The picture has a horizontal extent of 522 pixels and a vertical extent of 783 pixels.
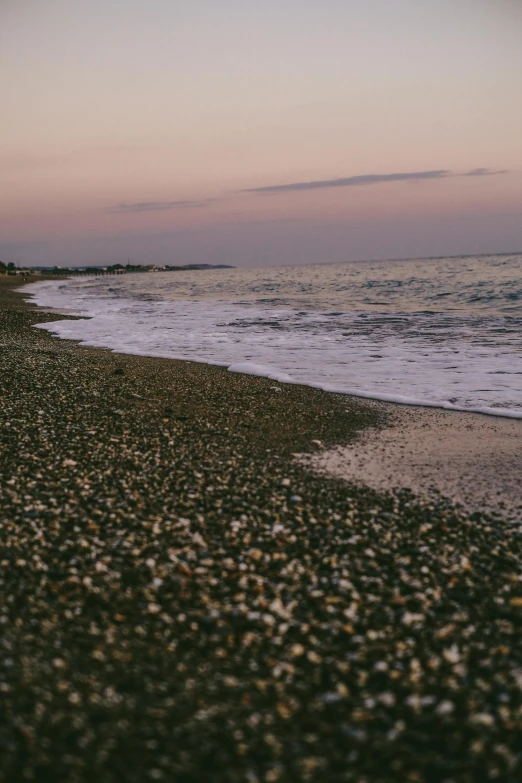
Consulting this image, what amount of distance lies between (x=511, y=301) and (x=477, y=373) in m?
28.7

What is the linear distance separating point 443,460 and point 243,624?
5.14 m

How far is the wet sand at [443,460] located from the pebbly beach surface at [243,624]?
1.37 feet

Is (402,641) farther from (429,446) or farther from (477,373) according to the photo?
(477,373)

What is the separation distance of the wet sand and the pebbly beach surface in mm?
418

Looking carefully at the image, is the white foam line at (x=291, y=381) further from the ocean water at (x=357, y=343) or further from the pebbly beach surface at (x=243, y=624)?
the pebbly beach surface at (x=243, y=624)

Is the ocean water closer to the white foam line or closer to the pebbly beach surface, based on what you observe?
the white foam line

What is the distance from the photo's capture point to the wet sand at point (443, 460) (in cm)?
748

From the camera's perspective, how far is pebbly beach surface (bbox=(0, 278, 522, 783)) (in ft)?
11.5

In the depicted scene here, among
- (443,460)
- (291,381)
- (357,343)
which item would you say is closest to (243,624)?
(443,460)

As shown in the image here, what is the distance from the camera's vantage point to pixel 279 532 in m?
6.24

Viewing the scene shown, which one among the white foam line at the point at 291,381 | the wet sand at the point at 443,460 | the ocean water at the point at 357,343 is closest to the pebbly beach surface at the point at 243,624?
the wet sand at the point at 443,460

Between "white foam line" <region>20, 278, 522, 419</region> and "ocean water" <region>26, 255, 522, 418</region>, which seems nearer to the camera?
"white foam line" <region>20, 278, 522, 419</region>

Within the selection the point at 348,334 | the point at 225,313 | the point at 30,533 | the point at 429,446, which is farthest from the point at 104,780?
the point at 225,313

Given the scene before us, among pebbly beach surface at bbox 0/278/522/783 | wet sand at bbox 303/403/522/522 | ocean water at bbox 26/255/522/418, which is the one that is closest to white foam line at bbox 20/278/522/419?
ocean water at bbox 26/255/522/418
